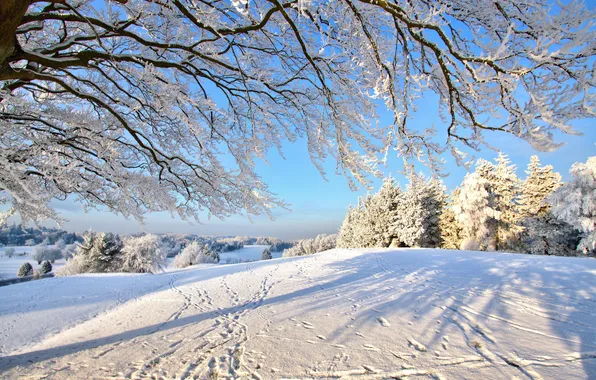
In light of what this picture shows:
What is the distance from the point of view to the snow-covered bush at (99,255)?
79.4 feet

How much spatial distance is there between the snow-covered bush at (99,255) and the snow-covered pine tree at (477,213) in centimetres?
3013

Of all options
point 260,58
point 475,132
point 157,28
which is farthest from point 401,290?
point 157,28

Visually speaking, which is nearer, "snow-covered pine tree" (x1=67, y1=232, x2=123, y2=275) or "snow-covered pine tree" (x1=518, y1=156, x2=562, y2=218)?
"snow-covered pine tree" (x1=518, y1=156, x2=562, y2=218)

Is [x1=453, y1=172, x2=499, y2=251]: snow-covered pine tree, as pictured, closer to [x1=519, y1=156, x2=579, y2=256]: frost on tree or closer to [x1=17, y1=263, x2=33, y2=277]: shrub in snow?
[x1=519, y1=156, x2=579, y2=256]: frost on tree

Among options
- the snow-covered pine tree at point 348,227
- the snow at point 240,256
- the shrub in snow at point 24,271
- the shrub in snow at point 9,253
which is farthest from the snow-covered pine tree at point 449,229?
the shrub in snow at point 9,253

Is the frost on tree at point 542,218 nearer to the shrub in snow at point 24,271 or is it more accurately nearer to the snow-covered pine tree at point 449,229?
the snow-covered pine tree at point 449,229

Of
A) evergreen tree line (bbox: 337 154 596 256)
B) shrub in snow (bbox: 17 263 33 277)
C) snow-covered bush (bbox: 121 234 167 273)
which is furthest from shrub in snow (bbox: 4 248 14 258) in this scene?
evergreen tree line (bbox: 337 154 596 256)

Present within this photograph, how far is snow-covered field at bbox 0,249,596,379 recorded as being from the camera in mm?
2879

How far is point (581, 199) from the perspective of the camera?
47.9ft

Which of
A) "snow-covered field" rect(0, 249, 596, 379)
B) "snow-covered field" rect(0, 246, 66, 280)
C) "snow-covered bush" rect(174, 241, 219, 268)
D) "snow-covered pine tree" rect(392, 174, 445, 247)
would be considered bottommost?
"snow-covered field" rect(0, 246, 66, 280)

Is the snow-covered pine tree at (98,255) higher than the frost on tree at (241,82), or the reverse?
Result: the frost on tree at (241,82)

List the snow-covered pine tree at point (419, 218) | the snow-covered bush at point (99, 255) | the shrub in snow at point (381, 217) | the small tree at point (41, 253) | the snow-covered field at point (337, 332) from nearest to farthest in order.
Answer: the snow-covered field at point (337, 332) → the snow-covered pine tree at point (419, 218) → the snow-covered bush at point (99, 255) → the shrub in snow at point (381, 217) → the small tree at point (41, 253)

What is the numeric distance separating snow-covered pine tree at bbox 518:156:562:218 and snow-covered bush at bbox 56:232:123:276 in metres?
34.3

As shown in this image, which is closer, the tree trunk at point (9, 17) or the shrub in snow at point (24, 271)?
the tree trunk at point (9, 17)
